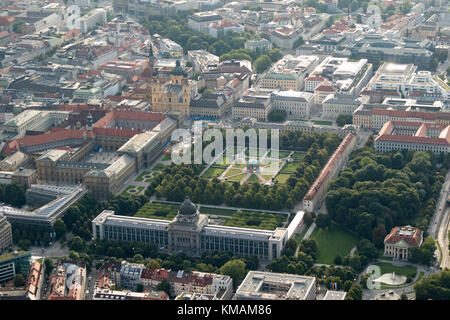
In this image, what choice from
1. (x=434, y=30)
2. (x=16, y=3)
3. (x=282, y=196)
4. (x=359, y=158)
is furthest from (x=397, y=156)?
(x=16, y=3)

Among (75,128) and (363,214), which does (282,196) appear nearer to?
(363,214)

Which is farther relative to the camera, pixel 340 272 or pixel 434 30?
pixel 434 30

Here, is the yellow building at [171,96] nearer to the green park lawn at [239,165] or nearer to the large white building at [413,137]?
the green park lawn at [239,165]

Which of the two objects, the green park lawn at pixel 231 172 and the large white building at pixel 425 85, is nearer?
the green park lawn at pixel 231 172

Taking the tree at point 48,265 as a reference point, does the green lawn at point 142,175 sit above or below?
below

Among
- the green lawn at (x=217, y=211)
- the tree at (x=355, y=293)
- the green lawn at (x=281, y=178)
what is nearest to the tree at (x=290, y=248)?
the tree at (x=355, y=293)
